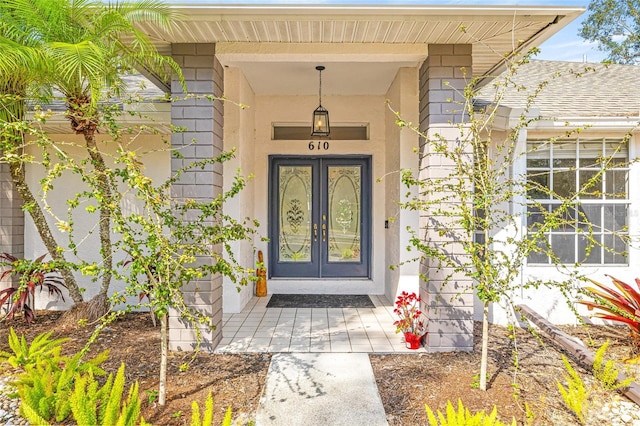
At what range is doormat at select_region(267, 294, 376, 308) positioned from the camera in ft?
19.1

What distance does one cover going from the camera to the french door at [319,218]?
7.02 meters

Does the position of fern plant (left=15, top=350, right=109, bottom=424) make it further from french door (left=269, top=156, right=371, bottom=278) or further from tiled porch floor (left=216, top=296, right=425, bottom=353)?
french door (left=269, top=156, right=371, bottom=278)

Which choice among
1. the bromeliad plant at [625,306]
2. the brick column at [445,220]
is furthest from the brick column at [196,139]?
the bromeliad plant at [625,306]

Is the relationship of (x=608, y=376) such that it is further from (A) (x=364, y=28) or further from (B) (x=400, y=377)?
(A) (x=364, y=28)

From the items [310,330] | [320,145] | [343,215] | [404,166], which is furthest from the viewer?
[343,215]

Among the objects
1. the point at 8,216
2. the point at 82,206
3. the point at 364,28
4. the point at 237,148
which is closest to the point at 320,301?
the point at 237,148

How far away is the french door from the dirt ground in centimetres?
297

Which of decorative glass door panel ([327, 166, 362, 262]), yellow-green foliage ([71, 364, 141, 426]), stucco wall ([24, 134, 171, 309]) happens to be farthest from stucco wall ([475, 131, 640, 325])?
stucco wall ([24, 134, 171, 309])

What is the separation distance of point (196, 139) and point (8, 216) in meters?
3.44

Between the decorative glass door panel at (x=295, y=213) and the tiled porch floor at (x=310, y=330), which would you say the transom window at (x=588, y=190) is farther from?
the decorative glass door panel at (x=295, y=213)

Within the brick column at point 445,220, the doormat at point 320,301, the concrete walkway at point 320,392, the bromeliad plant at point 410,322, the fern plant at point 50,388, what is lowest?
the concrete walkway at point 320,392

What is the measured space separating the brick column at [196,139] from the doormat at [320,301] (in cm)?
196

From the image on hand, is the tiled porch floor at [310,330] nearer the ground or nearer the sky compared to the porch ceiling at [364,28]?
nearer the ground

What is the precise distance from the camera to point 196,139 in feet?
12.7
